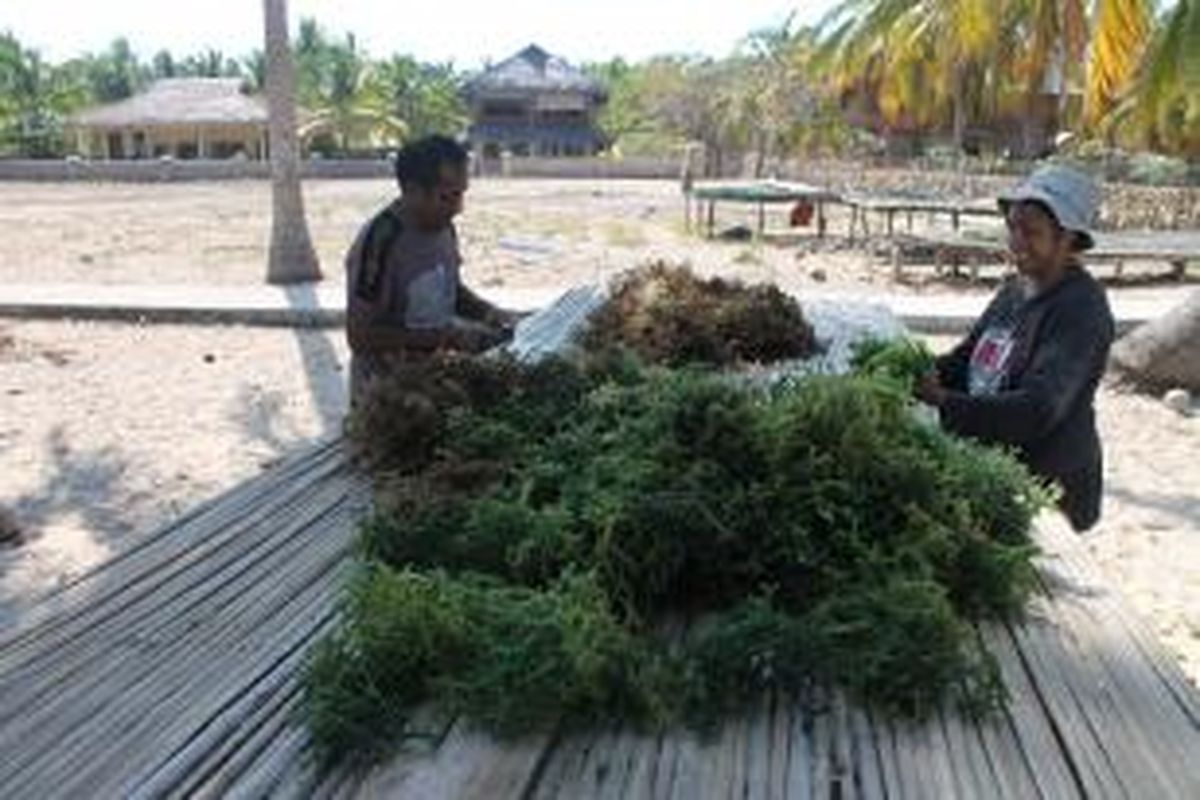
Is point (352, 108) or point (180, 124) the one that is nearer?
point (180, 124)

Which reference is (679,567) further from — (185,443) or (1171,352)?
(1171,352)

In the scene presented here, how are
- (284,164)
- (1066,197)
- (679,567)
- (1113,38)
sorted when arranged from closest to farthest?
(679,567), (1066,197), (1113,38), (284,164)

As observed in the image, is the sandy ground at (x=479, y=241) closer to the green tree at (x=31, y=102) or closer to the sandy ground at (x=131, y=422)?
the sandy ground at (x=131, y=422)

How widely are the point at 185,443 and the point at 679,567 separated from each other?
670 centimetres

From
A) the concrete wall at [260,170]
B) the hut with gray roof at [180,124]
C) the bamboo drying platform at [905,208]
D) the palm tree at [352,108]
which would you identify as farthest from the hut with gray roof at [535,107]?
the bamboo drying platform at [905,208]

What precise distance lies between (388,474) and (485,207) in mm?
28229

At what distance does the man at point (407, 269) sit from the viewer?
4477mm

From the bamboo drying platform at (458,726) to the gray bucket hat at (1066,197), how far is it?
0.79m

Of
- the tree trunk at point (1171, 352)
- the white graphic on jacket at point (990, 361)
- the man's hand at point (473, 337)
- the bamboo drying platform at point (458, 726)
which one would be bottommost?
the tree trunk at point (1171, 352)

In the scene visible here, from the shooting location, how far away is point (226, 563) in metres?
3.12

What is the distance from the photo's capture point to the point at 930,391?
A: 3742mm

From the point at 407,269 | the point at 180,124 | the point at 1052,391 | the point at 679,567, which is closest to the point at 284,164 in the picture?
the point at 407,269

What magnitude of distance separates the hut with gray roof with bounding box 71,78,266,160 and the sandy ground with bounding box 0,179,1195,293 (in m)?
19.1

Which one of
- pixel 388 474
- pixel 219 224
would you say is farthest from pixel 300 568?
pixel 219 224
